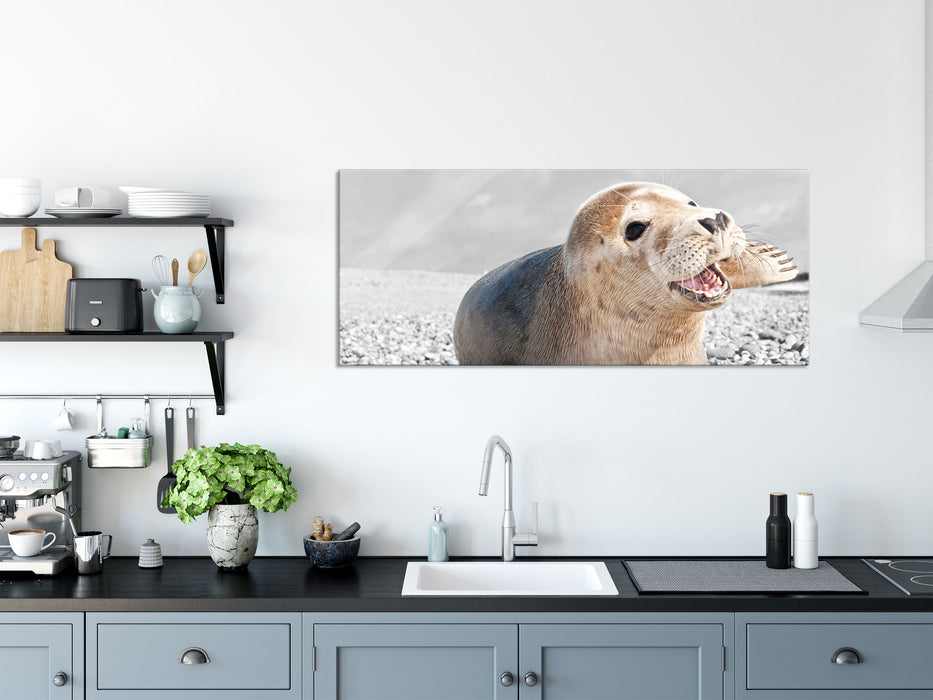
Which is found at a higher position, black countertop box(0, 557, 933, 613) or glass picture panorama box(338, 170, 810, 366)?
glass picture panorama box(338, 170, 810, 366)

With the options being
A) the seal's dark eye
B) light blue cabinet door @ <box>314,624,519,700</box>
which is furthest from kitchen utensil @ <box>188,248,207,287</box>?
the seal's dark eye

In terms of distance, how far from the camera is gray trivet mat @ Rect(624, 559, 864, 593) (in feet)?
8.18

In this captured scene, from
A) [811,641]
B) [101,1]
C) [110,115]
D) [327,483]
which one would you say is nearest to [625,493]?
[811,641]

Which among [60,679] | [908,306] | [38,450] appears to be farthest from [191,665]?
[908,306]

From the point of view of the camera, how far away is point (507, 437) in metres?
2.90

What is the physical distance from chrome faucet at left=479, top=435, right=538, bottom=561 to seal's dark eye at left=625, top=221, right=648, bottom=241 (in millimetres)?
720

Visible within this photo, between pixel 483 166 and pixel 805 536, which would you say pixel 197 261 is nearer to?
pixel 483 166

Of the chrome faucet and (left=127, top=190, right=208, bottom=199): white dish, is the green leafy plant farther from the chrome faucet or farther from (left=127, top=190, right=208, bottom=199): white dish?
(left=127, top=190, right=208, bottom=199): white dish

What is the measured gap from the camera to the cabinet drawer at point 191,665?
7.98 ft

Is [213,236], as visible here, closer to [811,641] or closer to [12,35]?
[12,35]

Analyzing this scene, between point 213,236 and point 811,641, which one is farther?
point 213,236

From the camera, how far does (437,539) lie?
281cm

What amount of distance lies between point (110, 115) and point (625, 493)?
192cm

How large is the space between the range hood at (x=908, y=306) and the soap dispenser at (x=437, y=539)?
1.38 m
